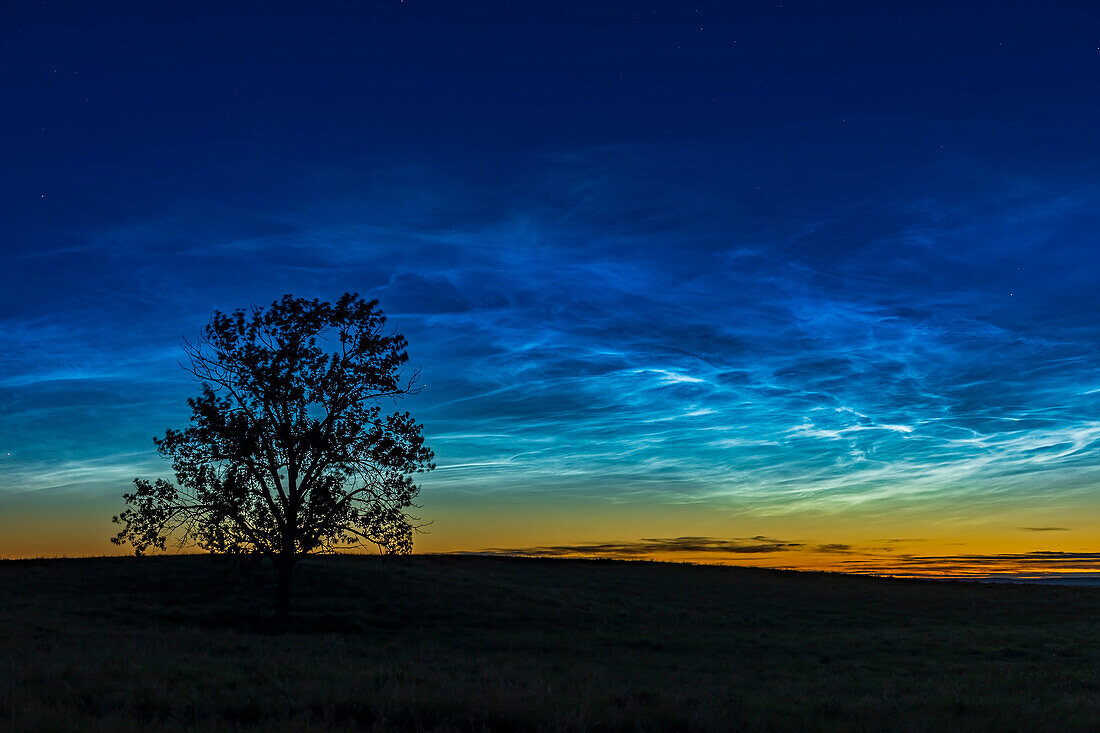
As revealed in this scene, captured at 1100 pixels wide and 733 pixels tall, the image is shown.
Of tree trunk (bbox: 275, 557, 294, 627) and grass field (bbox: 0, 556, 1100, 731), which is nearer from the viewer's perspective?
grass field (bbox: 0, 556, 1100, 731)

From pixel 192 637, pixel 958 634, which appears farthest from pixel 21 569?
pixel 958 634

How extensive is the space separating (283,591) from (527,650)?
13.3 meters

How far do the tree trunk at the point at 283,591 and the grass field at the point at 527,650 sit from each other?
939mm

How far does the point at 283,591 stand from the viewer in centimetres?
3741

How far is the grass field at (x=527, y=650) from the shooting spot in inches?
537

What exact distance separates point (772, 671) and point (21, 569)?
163ft

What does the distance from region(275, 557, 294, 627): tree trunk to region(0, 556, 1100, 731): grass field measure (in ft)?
3.08

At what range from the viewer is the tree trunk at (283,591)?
1447 inches

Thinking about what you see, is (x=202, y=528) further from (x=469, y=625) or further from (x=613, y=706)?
(x=613, y=706)

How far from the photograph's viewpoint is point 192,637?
29.8 meters

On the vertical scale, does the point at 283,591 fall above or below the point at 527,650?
above

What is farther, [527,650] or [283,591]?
[283,591]

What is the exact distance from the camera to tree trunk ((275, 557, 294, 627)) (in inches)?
1447

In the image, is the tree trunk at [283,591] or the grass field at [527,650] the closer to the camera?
the grass field at [527,650]
